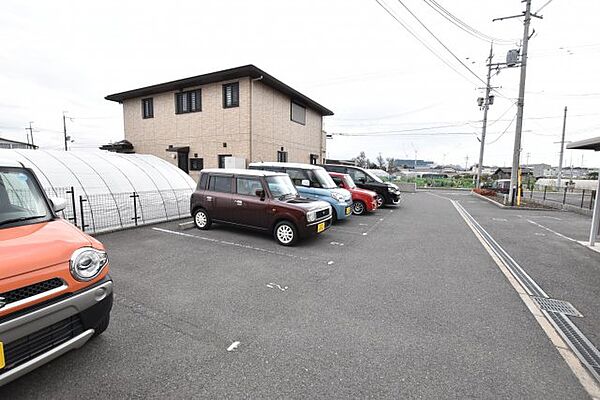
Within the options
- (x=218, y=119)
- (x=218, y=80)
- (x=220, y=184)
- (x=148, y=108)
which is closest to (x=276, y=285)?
(x=220, y=184)

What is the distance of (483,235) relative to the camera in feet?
24.9

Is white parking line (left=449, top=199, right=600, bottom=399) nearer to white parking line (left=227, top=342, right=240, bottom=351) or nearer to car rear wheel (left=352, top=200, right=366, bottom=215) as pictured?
white parking line (left=227, top=342, right=240, bottom=351)

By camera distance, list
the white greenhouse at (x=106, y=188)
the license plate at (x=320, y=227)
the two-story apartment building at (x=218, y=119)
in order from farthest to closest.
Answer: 1. the two-story apartment building at (x=218, y=119)
2. the white greenhouse at (x=106, y=188)
3. the license plate at (x=320, y=227)

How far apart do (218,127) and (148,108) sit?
625 centimetres

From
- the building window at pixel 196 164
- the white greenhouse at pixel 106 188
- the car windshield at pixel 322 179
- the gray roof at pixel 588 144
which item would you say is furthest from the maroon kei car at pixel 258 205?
the building window at pixel 196 164

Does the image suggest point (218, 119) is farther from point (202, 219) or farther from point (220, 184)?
point (202, 219)

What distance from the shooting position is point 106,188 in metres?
7.94

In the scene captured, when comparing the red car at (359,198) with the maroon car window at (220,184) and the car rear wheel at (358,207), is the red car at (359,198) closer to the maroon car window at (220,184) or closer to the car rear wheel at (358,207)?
Answer: the car rear wheel at (358,207)

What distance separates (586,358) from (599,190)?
6.01 meters

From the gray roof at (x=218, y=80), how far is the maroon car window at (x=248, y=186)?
8.44 meters

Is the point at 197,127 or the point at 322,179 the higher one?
the point at 197,127

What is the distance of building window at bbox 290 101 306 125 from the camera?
17.7 metres

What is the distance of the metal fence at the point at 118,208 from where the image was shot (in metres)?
Answer: 6.74

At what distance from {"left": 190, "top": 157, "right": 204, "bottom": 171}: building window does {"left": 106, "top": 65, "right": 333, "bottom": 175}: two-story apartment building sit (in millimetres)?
58
